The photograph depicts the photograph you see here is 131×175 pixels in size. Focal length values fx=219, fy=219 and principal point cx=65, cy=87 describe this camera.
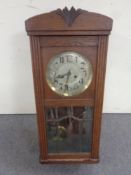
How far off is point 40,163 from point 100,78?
520mm

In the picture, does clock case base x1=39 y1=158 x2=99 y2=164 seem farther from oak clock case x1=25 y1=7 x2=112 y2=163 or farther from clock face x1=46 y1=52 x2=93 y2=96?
clock face x1=46 y1=52 x2=93 y2=96

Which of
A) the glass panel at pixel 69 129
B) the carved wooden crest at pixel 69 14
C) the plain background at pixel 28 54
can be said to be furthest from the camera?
the plain background at pixel 28 54

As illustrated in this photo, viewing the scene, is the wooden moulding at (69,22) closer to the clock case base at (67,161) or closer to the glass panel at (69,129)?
the glass panel at (69,129)

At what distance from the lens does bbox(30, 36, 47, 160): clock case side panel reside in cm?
80

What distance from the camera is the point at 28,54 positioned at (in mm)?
1258

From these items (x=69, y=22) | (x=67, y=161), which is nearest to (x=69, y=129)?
(x=67, y=161)

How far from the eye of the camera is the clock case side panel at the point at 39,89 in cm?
80

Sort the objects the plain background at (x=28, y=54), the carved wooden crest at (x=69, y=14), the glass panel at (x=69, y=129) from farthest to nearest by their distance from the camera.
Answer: the plain background at (x=28, y=54), the glass panel at (x=69, y=129), the carved wooden crest at (x=69, y=14)

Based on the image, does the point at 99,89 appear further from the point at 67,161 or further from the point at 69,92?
the point at 67,161

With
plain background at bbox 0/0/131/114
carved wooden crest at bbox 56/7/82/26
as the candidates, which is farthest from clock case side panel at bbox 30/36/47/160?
plain background at bbox 0/0/131/114

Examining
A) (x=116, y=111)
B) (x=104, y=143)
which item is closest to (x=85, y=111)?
(x=104, y=143)

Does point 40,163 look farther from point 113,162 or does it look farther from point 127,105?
point 127,105

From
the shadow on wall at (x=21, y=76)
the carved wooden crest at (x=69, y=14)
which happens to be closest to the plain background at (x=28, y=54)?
the shadow on wall at (x=21, y=76)

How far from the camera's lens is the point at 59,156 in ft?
3.36
